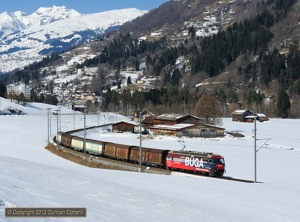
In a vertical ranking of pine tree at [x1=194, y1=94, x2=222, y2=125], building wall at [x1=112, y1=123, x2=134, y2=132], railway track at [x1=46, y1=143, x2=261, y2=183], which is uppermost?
pine tree at [x1=194, y1=94, x2=222, y2=125]

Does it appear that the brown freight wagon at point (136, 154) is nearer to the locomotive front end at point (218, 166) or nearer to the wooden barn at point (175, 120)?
the locomotive front end at point (218, 166)

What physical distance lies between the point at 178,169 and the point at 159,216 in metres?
33.7

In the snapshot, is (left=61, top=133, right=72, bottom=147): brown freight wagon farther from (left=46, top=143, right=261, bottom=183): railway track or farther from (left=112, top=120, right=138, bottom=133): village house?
(left=112, top=120, right=138, bottom=133): village house

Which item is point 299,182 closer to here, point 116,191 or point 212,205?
point 212,205

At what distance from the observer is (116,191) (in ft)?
83.4

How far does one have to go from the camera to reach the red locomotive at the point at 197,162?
157 feet

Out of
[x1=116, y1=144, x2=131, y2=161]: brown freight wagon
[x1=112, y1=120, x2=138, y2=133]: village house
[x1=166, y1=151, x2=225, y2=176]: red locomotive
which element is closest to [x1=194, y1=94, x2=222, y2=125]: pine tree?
[x1=112, y1=120, x2=138, y2=133]: village house

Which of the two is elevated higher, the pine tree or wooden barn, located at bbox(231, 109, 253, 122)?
the pine tree

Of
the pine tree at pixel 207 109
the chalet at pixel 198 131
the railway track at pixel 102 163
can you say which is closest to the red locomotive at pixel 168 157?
the railway track at pixel 102 163

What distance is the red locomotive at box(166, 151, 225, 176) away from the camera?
4797cm

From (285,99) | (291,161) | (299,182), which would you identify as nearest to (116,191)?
(299,182)

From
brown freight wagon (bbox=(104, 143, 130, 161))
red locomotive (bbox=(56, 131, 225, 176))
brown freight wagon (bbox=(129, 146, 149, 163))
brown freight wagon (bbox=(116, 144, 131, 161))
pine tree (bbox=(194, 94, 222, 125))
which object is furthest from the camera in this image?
pine tree (bbox=(194, 94, 222, 125))

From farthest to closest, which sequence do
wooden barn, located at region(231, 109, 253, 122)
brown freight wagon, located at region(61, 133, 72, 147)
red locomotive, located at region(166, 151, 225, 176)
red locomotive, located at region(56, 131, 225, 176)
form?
wooden barn, located at region(231, 109, 253, 122), brown freight wagon, located at region(61, 133, 72, 147), red locomotive, located at region(56, 131, 225, 176), red locomotive, located at region(166, 151, 225, 176)

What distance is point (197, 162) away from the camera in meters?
50.0
